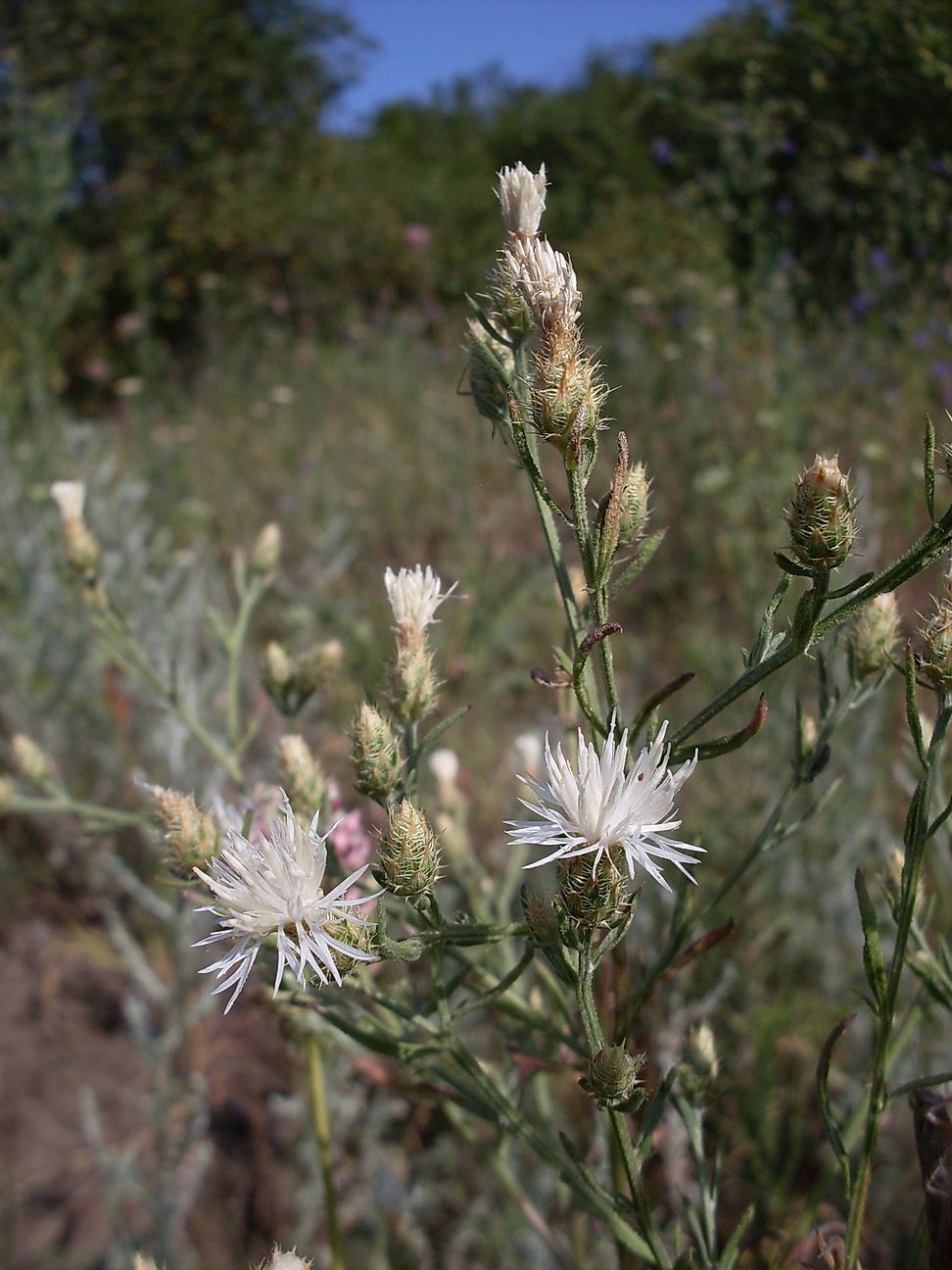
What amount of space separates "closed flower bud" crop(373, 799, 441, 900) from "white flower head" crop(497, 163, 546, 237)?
34 centimetres

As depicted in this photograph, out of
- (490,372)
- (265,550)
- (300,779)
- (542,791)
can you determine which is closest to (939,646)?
(542,791)

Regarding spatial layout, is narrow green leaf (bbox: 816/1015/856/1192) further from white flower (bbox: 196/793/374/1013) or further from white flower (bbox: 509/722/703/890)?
white flower (bbox: 196/793/374/1013)

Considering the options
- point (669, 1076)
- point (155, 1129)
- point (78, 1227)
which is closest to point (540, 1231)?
point (669, 1076)

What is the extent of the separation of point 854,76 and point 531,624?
1888mm

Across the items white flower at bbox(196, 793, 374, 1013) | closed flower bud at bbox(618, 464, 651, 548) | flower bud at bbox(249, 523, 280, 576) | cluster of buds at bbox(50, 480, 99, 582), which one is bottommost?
→ white flower at bbox(196, 793, 374, 1013)

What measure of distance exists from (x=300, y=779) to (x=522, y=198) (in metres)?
0.42

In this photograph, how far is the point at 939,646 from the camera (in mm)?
513

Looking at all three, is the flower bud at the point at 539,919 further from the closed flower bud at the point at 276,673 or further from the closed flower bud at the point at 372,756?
the closed flower bud at the point at 276,673

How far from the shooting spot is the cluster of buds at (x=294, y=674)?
940mm

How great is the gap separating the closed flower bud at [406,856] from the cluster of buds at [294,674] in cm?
43

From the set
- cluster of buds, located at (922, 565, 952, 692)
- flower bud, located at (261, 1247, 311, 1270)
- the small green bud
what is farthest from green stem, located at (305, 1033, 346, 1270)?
cluster of buds, located at (922, 565, 952, 692)

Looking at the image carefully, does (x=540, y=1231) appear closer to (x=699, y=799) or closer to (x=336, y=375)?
(x=699, y=799)

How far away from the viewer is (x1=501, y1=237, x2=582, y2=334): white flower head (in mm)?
510

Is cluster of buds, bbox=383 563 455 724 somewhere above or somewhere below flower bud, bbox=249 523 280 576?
below
